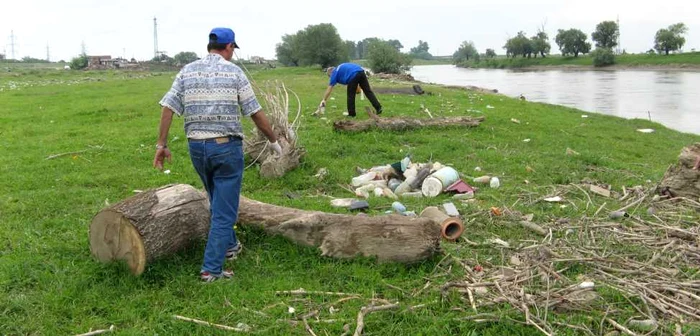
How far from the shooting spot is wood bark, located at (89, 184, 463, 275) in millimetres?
4191

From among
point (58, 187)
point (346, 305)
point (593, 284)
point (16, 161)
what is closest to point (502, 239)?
point (593, 284)

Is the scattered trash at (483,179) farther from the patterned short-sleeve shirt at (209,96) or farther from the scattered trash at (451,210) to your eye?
the patterned short-sleeve shirt at (209,96)

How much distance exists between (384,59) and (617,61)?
132 ft

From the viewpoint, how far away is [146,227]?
164 inches

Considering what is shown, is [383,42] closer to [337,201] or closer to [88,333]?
[337,201]

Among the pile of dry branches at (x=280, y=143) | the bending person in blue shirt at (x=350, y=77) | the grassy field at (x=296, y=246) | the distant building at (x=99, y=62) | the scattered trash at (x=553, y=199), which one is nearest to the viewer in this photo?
the grassy field at (x=296, y=246)

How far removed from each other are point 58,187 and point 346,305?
Answer: 5.09 m

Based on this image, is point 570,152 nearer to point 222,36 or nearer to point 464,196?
point 464,196

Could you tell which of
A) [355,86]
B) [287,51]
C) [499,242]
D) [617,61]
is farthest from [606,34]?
[499,242]

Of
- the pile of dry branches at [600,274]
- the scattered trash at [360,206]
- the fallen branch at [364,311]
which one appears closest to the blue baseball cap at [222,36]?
the fallen branch at [364,311]

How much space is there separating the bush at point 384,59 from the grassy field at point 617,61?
3494 centimetres

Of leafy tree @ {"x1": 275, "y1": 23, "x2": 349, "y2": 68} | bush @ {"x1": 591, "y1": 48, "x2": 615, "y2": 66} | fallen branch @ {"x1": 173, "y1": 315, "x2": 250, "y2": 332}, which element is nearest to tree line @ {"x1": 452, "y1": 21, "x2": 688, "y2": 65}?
bush @ {"x1": 591, "y1": 48, "x2": 615, "y2": 66}

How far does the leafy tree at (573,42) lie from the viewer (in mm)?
84250

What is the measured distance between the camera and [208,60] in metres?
4.01
